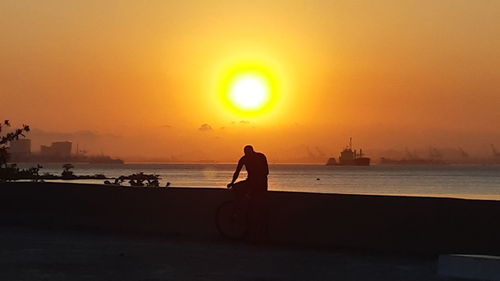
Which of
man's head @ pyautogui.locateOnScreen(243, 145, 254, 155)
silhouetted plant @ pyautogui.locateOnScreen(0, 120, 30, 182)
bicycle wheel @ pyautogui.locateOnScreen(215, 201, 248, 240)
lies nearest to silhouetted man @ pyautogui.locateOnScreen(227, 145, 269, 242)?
A: man's head @ pyautogui.locateOnScreen(243, 145, 254, 155)

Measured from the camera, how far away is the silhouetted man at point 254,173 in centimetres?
1698

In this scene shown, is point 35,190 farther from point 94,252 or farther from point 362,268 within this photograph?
point 362,268

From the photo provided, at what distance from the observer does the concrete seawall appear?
1498 centimetres

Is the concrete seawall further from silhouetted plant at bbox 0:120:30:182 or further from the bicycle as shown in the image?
silhouetted plant at bbox 0:120:30:182

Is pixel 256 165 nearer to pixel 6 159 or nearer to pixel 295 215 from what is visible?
pixel 295 215

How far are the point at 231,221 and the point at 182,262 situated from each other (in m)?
3.47

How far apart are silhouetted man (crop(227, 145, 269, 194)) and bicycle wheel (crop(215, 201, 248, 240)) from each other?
0.40 metres

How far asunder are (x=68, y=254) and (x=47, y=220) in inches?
235

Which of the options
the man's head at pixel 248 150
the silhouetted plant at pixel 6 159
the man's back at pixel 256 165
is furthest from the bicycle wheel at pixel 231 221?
the silhouetted plant at pixel 6 159

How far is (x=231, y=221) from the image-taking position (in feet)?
56.2

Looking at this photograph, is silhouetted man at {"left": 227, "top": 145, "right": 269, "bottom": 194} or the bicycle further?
silhouetted man at {"left": 227, "top": 145, "right": 269, "bottom": 194}

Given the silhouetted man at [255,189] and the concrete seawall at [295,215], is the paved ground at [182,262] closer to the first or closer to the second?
the silhouetted man at [255,189]

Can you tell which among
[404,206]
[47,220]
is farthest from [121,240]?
[404,206]

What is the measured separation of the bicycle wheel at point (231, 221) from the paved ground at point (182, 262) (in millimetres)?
464
